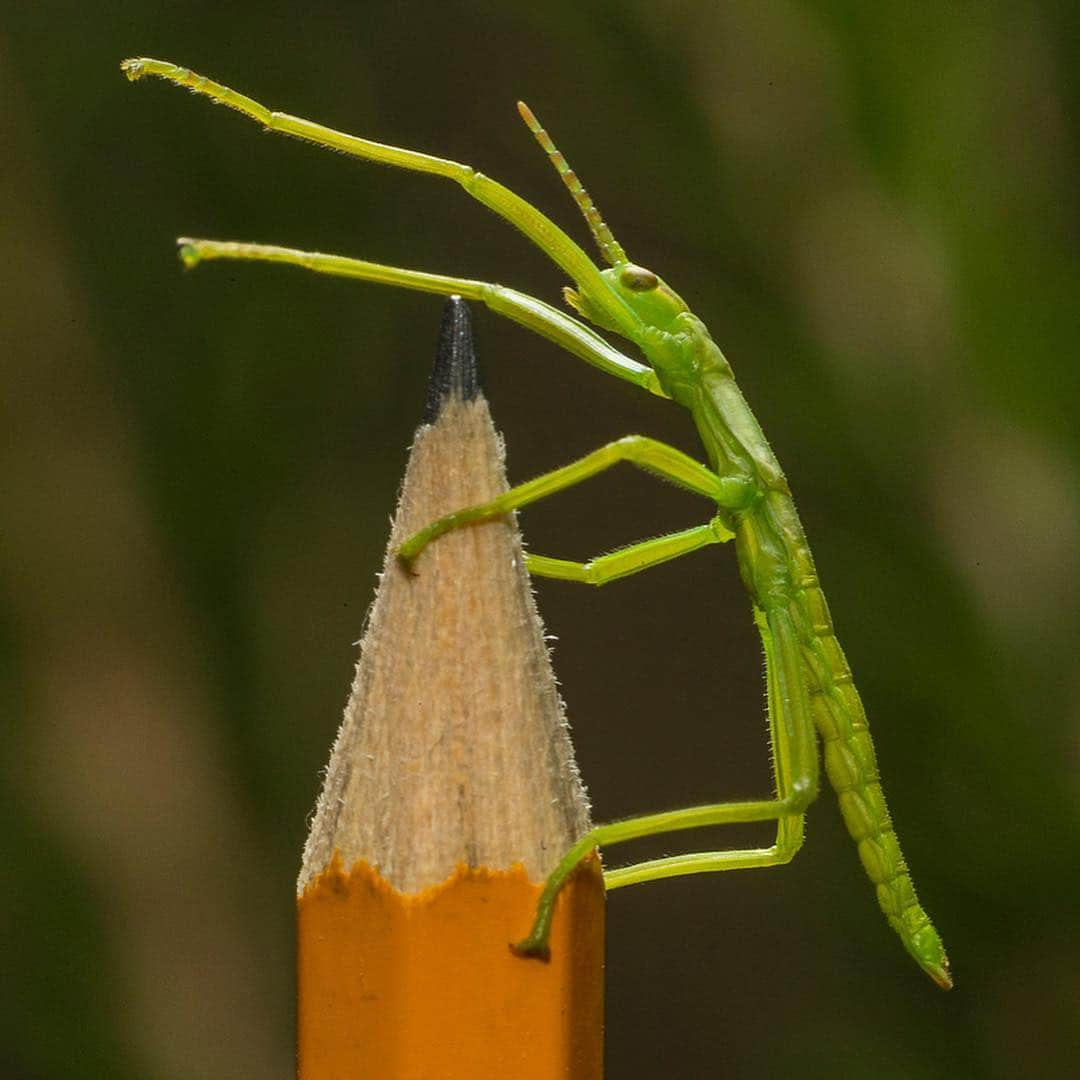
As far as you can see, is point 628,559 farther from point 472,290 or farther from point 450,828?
point 450,828

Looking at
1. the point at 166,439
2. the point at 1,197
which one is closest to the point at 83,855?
the point at 166,439

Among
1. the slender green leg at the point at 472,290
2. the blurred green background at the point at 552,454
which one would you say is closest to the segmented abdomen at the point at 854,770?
the slender green leg at the point at 472,290

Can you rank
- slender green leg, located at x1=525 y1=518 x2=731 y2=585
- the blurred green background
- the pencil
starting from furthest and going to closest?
the blurred green background, slender green leg, located at x1=525 y1=518 x2=731 y2=585, the pencil

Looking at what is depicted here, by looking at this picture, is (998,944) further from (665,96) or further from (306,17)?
(306,17)

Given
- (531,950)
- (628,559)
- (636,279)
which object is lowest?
(531,950)

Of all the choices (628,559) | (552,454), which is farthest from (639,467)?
(552,454)

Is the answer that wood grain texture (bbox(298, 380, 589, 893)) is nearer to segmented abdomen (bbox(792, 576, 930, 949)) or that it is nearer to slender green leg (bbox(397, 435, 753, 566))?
slender green leg (bbox(397, 435, 753, 566))

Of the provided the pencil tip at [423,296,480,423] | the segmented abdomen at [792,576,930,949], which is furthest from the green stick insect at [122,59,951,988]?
the pencil tip at [423,296,480,423]
